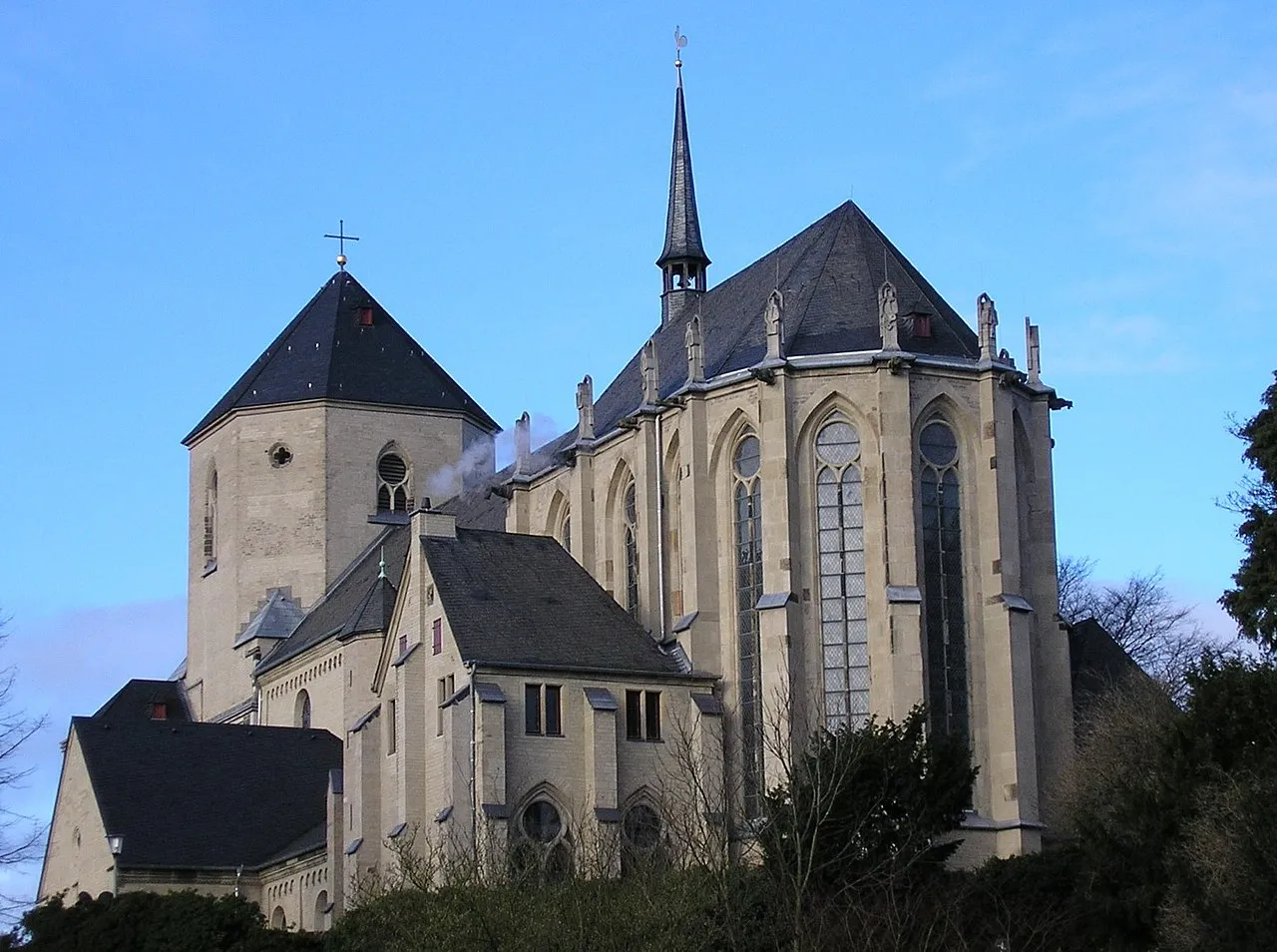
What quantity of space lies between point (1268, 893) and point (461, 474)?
46579mm

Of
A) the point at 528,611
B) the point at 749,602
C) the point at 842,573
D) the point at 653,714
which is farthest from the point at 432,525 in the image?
the point at 842,573

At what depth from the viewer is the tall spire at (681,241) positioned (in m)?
68.4

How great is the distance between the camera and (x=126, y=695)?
79938mm

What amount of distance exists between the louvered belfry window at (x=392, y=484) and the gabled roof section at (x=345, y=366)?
6.27 ft

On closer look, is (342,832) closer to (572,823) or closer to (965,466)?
(572,823)

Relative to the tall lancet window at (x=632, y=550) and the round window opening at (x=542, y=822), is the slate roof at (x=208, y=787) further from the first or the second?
the tall lancet window at (x=632, y=550)

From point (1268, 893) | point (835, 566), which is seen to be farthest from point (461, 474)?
point (1268, 893)

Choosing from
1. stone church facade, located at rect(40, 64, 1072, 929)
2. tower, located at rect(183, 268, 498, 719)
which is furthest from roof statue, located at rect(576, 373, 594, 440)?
tower, located at rect(183, 268, 498, 719)

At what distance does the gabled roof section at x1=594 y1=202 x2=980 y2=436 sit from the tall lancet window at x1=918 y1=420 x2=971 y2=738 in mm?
→ 2600

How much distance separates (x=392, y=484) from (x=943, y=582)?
91.7ft

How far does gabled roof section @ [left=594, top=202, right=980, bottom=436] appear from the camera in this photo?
181ft

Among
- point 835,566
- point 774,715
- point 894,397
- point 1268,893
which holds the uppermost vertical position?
point 894,397

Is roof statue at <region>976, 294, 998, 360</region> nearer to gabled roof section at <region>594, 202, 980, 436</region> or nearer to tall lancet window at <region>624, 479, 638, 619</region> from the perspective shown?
gabled roof section at <region>594, 202, 980, 436</region>

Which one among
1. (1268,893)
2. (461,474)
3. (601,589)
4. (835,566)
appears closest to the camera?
(1268,893)
